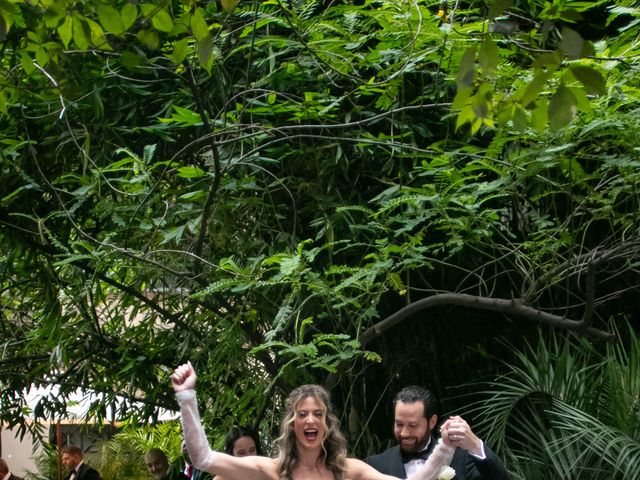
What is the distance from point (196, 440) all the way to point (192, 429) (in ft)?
0.14

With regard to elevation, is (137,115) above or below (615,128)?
above

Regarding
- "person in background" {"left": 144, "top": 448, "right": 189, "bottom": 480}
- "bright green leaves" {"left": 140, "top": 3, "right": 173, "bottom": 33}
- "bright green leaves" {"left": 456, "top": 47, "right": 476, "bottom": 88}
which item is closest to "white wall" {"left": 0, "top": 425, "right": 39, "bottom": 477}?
"person in background" {"left": 144, "top": 448, "right": 189, "bottom": 480}

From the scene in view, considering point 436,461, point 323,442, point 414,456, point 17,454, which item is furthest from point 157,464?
point 17,454

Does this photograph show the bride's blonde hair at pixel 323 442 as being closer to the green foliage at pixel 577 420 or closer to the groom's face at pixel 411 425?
the groom's face at pixel 411 425

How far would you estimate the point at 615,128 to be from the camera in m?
5.49

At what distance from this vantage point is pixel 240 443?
18.8 feet

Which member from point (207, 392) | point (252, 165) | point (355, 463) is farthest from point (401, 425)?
point (207, 392)

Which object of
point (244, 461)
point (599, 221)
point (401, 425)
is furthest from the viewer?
point (599, 221)

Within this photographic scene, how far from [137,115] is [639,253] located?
9.59ft

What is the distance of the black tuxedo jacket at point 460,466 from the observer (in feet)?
15.3

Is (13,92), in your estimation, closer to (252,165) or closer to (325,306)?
(252,165)

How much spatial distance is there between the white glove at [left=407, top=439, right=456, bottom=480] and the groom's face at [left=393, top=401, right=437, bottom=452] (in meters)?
0.38

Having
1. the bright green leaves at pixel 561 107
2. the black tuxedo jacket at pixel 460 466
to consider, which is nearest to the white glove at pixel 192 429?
the black tuxedo jacket at pixel 460 466

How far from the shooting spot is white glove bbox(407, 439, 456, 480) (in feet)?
14.8
